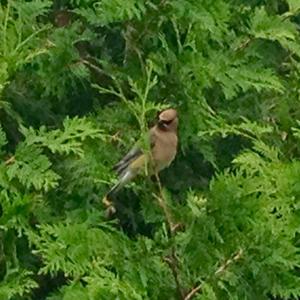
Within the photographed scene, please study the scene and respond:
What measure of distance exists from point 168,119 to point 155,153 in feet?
0.41

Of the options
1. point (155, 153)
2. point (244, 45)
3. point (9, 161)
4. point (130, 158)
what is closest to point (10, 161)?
point (9, 161)

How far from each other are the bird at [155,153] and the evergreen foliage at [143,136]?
4cm

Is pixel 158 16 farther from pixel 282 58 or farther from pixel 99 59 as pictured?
pixel 282 58

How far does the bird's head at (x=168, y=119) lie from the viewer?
482cm

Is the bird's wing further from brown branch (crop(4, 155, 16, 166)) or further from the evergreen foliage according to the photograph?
brown branch (crop(4, 155, 16, 166))

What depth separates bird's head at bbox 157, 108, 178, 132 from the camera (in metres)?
4.82

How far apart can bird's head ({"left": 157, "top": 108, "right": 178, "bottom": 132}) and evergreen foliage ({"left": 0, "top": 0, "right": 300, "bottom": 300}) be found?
0.03 metres

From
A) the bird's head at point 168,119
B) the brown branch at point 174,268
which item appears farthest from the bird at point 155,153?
the brown branch at point 174,268

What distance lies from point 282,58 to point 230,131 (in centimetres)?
100

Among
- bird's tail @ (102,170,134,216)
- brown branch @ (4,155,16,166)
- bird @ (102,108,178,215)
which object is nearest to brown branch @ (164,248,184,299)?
bird @ (102,108,178,215)

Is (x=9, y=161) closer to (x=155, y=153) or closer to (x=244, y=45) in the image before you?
(x=155, y=153)

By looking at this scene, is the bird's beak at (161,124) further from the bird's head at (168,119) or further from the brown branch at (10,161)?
the brown branch at (10,161)

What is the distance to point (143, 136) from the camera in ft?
13.6

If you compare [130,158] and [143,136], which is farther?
[130,158]
